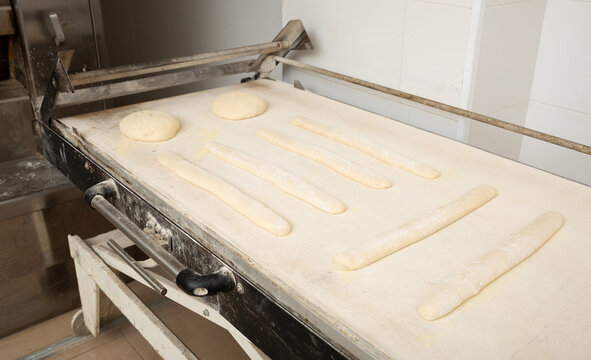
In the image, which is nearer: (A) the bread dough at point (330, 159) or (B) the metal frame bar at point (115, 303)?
(A) the bread dough at point (330, 159)

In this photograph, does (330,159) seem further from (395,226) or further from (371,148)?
(395,226)

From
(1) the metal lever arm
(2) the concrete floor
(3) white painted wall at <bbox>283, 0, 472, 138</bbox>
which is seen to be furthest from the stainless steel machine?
(2) the concrete floor

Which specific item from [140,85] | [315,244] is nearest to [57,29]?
[140,85]

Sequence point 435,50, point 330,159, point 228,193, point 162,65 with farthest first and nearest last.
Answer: point 162,65
point 435,50
point 330,159
point 228,193

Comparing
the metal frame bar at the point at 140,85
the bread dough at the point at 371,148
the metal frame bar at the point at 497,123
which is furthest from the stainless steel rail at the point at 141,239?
the metal frame bar at the point at 497,123

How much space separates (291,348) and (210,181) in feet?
1.71

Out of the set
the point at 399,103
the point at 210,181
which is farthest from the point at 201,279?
the point at 399,103

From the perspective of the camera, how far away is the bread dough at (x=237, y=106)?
5.89 ft

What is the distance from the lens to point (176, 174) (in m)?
1.43

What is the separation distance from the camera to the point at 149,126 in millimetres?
1619

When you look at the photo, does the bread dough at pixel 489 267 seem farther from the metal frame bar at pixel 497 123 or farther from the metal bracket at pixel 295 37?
the metal bracket at pixel 295 37

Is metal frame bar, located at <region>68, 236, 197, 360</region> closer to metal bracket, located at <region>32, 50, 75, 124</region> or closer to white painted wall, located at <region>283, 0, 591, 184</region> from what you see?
metal bracket, located at <region>32, 50, 75, 124</region>

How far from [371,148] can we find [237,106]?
503 mm

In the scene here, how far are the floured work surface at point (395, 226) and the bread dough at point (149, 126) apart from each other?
0.08 ft
